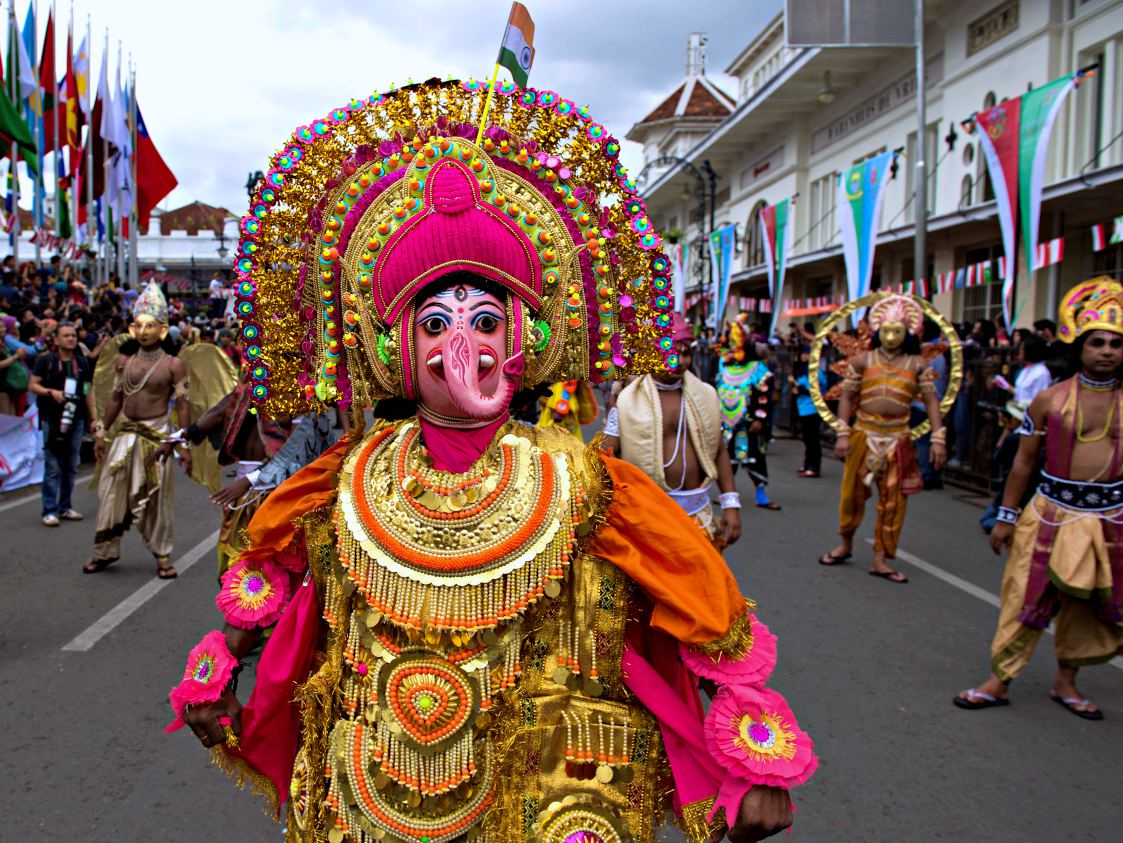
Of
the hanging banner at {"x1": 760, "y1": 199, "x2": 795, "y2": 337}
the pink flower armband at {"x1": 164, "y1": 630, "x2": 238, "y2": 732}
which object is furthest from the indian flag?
the hanging banner at {"x1": 760, "y1": 199, "x2": 795, "y2": 337}

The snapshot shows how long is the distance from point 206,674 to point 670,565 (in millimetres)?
1098

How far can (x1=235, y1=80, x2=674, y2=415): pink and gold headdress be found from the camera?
6.57ft

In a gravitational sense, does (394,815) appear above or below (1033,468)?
below

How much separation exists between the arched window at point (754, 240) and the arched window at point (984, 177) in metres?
13.6

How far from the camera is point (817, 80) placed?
74.8ft

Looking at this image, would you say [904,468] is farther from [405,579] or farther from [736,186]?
[736,186]

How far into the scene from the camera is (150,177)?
79.5 ft

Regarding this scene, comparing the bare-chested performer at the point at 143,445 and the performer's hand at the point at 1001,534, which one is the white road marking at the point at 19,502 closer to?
the bare-chested performer at the point at 143,445

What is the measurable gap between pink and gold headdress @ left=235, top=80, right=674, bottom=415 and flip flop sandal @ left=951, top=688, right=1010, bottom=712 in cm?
328

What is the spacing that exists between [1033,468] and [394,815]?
3.90 meters

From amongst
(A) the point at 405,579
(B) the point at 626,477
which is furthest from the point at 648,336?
(A) the point at 405,579

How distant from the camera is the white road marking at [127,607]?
541cm

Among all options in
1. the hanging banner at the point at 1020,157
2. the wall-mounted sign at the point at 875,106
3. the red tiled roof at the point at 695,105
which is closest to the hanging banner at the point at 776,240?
the wall-mounted sign at the point at 875,106

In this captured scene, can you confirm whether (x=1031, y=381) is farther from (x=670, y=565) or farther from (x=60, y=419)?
(x=60, y=419)
